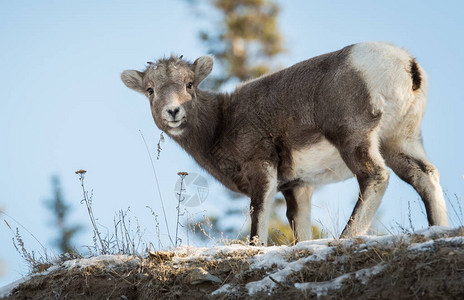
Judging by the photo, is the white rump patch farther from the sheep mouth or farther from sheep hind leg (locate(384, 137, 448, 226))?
the sheep mouth

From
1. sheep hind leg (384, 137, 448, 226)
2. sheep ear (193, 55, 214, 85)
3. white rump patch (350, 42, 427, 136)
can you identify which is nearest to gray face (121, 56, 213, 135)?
sheep ear (193, 55, 214, 85)

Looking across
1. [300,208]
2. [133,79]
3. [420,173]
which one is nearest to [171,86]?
[133,79]

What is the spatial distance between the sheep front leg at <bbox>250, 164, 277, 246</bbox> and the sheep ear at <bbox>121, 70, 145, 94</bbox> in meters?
2.78

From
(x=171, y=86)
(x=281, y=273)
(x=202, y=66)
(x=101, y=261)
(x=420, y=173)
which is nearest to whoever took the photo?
(x=281, y=273)

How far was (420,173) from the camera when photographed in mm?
7066

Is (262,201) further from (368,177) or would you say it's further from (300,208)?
(368,177)

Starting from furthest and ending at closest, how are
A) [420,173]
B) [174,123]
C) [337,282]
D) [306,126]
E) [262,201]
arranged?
[174,123]
[262,201]
[306,126]
[420,173]
[337,282]

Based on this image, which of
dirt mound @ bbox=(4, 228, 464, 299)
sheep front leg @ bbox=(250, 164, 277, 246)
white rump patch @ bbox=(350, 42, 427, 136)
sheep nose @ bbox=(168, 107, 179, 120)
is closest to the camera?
dirt mound @ bbox=(4, 228, 464, 299)

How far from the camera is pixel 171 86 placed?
8.23 m

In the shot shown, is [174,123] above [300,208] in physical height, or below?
above

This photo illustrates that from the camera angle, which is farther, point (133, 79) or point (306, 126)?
point (133, 79)

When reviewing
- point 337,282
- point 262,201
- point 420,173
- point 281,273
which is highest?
point 262,201

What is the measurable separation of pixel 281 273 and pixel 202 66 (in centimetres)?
486

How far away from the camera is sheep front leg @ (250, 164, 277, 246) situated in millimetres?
7418
